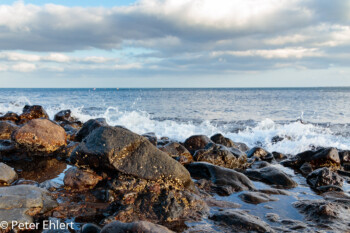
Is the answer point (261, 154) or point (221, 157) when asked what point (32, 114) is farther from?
point (261, 154)

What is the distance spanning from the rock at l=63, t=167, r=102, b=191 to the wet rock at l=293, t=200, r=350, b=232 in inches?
155

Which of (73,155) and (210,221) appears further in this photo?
(73,155)

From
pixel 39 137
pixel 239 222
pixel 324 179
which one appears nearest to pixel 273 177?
pixel 324 179

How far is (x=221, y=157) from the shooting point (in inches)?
339

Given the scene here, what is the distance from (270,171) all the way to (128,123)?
41.5 feet

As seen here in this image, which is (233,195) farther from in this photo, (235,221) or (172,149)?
(172,149)

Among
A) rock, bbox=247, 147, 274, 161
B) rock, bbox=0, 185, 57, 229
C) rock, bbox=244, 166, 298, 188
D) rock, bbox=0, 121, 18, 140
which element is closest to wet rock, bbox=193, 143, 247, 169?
rock, bbox=244, 166, 298, 188

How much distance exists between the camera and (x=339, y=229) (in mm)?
4367

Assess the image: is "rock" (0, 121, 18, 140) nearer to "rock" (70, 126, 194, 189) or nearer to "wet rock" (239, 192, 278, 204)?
"rock" (70, 126, 194, 189)

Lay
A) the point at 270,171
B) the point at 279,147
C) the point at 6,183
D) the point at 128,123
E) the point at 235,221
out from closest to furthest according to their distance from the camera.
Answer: the point at 235,221, the point at 6,183, the point at 270,171, the point at 279,147, the point at 128,123

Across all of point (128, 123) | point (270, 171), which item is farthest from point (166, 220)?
point (128, 123)

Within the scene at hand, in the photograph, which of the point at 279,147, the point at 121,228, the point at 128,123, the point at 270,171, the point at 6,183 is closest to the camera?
→ the point at 121,228

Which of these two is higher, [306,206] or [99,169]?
[99,169]

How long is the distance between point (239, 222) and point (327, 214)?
5.51 ft
